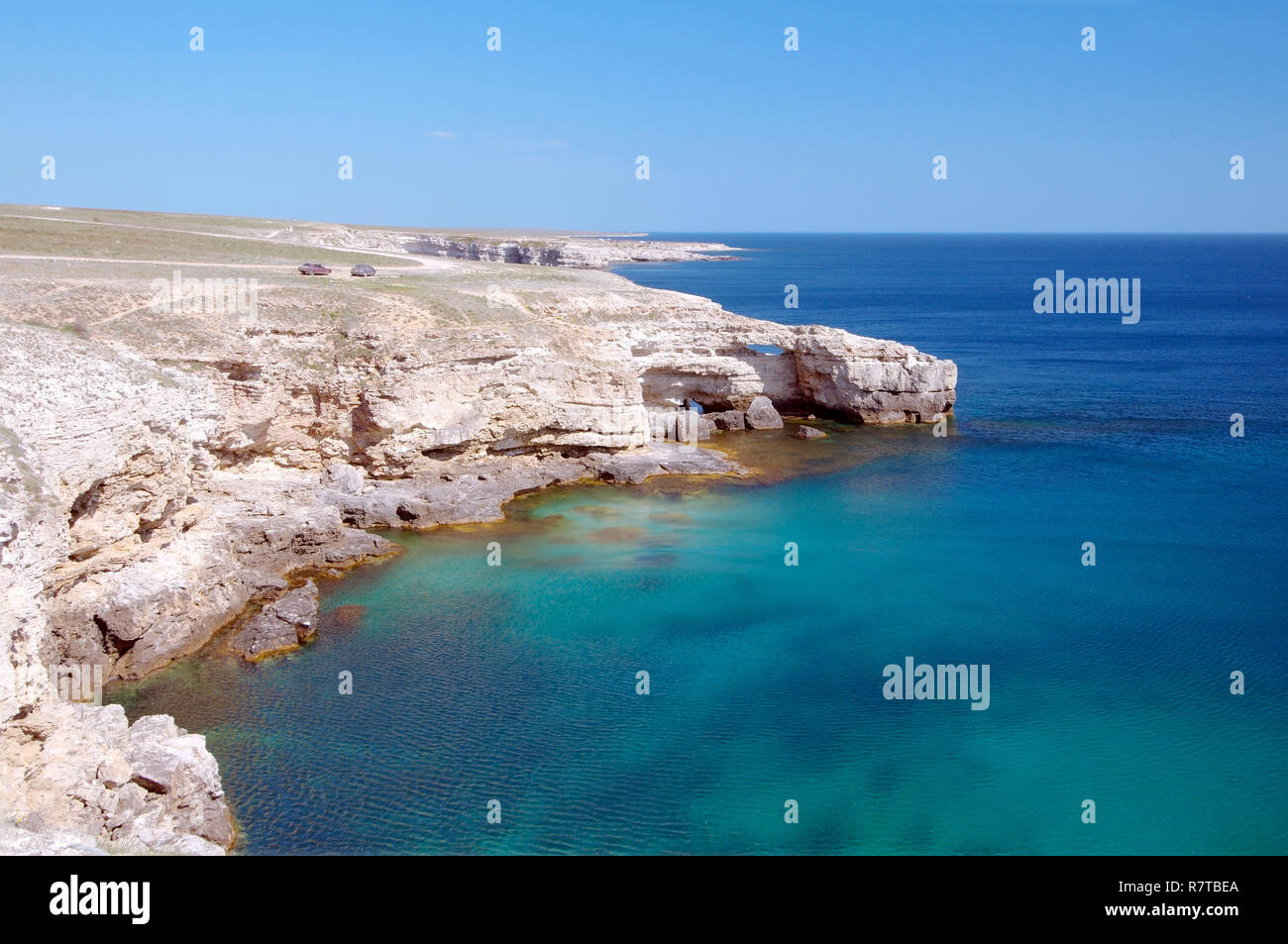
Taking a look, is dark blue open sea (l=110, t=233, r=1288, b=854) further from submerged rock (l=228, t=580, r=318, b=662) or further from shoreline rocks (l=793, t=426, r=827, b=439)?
shoreline rocks (l=793, t=426, r=827, b=439)

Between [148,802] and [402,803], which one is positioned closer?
[148,802]

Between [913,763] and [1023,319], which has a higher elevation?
[1023,319]

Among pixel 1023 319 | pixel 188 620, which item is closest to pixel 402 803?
pixel 188 620

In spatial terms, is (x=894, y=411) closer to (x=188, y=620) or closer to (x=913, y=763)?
(x=913, y=763)

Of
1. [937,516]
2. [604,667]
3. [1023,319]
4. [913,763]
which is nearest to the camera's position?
[913,763]

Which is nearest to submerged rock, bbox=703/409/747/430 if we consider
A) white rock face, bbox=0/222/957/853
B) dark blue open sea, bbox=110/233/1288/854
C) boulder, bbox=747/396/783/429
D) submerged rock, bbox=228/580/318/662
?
white rock face, bbox=0/222/957/853

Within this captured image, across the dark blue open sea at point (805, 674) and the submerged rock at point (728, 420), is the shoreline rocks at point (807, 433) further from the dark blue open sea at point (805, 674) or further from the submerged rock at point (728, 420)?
the dark blue open sea at point (805, 674)
